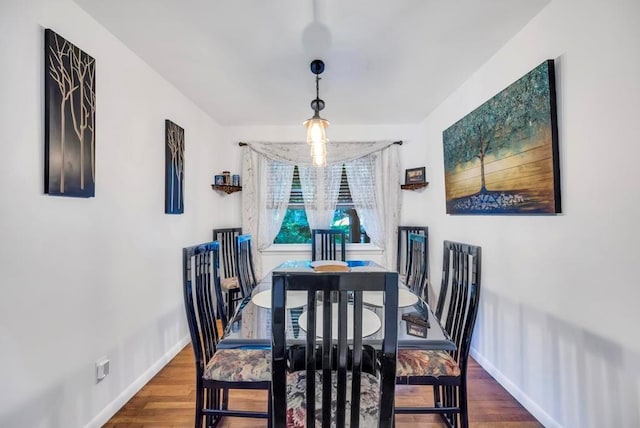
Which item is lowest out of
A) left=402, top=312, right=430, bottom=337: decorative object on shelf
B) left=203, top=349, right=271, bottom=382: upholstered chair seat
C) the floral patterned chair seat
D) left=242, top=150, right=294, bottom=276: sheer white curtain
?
the floral patterned chair seat

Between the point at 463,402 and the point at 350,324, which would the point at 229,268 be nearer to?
the point at 350,324

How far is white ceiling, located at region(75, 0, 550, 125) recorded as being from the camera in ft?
5.03

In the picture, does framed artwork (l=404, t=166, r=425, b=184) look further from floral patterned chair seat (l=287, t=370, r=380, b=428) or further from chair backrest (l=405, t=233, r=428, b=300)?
floral patterned chair seat (l=287, t=370, r=380, b=428)

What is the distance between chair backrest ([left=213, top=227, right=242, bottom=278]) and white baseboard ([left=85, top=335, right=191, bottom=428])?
0.76 meters

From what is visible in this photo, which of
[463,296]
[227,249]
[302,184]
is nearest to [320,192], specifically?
[302,184]

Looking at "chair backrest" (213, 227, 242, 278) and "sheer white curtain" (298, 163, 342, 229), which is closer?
"chair backrest" (213, 227, 242, 278)

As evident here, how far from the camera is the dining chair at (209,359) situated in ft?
4.44

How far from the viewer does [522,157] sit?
1667 mm

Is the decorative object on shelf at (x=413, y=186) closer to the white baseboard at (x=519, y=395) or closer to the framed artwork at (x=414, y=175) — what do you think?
the framed artwork at (x=414, y=175)

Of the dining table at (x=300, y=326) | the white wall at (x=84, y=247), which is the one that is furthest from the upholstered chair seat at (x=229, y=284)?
the dining table at (x=300, y=326)

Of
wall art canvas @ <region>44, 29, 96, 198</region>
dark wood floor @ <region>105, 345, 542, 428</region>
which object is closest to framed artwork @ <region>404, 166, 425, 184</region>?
dark wood floor @ <region>105, 345, 542, 428</region>

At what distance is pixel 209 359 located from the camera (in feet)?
5.05

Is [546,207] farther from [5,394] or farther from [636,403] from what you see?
[5,394]

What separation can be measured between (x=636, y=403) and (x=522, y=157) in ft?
4.05
